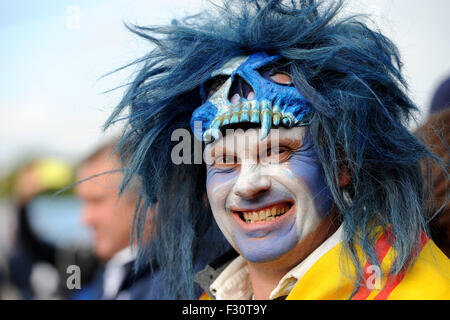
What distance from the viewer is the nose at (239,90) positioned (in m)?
2.00

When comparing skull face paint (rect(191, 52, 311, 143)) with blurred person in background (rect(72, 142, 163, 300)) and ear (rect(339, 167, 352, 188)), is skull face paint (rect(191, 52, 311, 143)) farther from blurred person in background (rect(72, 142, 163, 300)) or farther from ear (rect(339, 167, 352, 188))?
blurred person in background (rect(72, 142, 163, 300))

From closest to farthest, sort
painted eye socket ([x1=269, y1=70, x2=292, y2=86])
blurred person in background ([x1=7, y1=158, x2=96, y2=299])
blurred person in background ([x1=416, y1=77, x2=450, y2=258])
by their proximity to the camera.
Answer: painted eye socket ([x1=269, y1=70, x2=292, y2=86])
blurred person in background ([x1=416, y1=77, x2=450, y2=258])
blurred person in background ([x1=7, y1=158, x2=96, y2=299])

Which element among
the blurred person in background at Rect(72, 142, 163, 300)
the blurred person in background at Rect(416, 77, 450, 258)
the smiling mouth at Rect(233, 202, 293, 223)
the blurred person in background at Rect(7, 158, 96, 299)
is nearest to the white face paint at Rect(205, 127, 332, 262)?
the smiling mouth at Rect(233, 202, 293, 223)

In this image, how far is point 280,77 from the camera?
200 cm

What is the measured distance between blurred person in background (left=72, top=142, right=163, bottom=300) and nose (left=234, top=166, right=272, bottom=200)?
1.13 metres

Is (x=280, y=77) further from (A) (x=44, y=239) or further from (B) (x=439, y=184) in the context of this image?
(A) (x=44, y=239)

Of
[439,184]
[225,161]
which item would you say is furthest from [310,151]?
[439,184]

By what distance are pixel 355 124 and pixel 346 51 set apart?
249mm

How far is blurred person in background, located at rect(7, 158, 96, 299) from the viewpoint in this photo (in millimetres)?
3902

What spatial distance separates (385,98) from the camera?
2.00 m

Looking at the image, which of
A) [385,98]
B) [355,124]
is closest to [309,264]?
[355,124]

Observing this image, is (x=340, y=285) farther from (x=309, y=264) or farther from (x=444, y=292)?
(x=444, y=292)

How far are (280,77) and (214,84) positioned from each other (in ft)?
0.81

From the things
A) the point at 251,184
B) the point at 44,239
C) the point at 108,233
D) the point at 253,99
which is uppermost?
the point at 253,99
